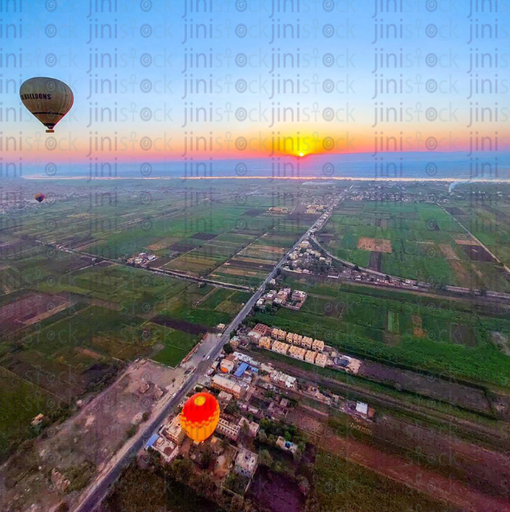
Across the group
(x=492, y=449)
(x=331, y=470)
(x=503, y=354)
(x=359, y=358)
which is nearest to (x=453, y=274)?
(x=503, y=354)

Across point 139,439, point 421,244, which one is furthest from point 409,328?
point 421,244

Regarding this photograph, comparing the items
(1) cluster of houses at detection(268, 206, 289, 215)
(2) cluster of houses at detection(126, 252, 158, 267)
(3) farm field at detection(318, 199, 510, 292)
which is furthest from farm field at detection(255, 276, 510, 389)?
(1) cluster of houses at detection(268, 206, 289, 215)

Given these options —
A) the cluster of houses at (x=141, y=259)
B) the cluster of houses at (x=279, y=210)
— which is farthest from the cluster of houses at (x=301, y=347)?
the cluster of houses at (x=279, y=210)

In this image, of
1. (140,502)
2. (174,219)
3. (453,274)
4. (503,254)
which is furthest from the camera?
(174,219)

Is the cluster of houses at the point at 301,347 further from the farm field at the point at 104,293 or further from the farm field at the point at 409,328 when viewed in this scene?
the farm field at the point at 104,293

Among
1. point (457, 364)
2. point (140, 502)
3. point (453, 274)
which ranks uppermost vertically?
point (453, 274)

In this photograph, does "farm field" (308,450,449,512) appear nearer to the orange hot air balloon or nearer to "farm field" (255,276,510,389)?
the orange hot air balloon

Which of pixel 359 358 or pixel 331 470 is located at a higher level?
pixel 359 358

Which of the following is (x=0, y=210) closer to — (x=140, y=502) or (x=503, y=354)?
(x=140, y=502)
